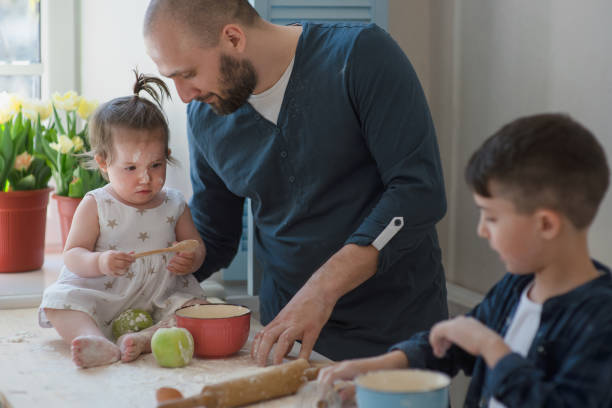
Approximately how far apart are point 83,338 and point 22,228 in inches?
35.8

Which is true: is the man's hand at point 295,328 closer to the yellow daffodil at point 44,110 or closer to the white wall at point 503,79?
the white wall at point 503,79

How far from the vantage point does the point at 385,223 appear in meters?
1.36

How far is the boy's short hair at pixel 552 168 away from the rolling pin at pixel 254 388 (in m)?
0.44

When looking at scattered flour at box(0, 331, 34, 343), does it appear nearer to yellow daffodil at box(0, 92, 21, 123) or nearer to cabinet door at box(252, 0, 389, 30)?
yellow daffodil at box(0, 92, 21, 123)

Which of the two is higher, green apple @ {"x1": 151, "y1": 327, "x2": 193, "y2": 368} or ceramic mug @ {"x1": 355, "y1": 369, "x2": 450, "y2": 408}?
ceramic mug @ {"x1": 355, "y1": 369, "x2": 450, "y2": 408}

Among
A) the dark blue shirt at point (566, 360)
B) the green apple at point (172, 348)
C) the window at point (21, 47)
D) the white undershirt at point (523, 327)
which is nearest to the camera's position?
the dark blue shirt at point (566, 360)

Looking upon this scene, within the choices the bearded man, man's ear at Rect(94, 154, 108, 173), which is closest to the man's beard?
the bearded man

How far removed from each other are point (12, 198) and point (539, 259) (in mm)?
1559

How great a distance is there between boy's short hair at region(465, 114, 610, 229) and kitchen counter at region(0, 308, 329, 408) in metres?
0.46

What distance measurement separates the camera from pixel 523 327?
915 mm

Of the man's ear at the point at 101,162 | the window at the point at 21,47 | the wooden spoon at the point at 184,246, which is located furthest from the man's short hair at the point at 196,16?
the window at the point at 21,47

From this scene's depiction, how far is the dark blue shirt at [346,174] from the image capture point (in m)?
1.43

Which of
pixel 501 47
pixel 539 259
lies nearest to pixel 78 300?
pixel 539 259

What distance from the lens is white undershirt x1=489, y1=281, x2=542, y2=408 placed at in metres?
0.89
